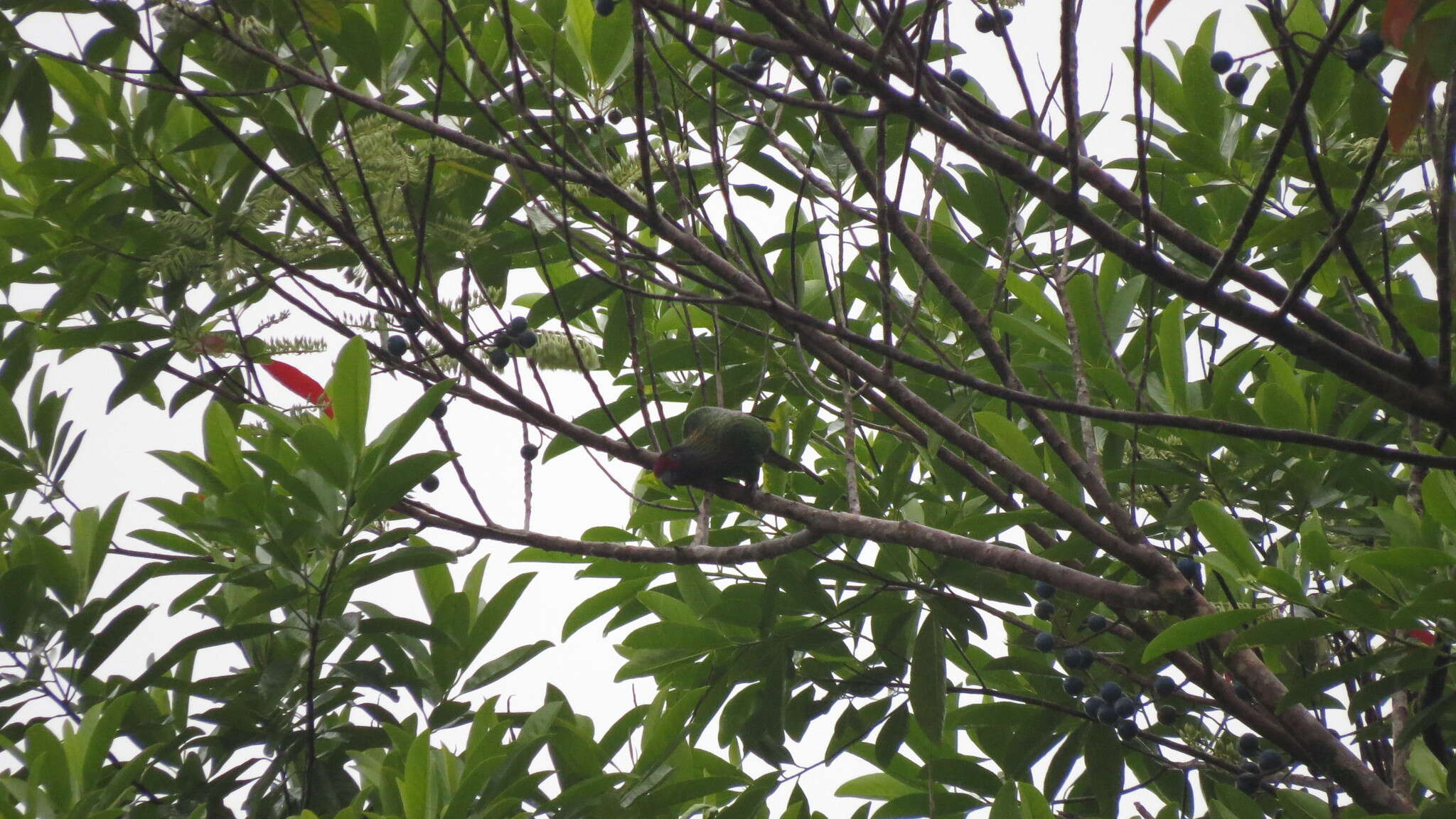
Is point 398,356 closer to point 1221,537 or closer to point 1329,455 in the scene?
point 1221,537

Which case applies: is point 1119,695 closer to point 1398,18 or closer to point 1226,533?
point 1226,533

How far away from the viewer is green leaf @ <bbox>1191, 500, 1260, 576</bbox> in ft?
6.27

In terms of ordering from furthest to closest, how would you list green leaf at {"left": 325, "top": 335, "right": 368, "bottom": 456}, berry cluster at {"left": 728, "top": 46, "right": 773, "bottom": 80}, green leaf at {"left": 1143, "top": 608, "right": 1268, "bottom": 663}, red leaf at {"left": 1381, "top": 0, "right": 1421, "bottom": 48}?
berry cluster at {"left": 728, "top": 46, "right": 773, "bottom": 80} → green leaf at {"left": 325, "top": 335, "right": 368, "bottom": 456} → green leaf at {"left": 1143, "top": 608, "right": 1268, "bottom": 663} → red leaf at {"left": 1381, "top": 0, "right": 1421, "bottom": 48}

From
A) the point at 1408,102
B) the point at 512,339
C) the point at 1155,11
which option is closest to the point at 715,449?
the point at 512,339

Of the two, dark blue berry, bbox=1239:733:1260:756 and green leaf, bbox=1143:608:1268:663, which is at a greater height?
green leaf, bbox=1143:608:1268:663

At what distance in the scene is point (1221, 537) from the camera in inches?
75.9

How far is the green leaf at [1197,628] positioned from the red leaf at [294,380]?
1.81m

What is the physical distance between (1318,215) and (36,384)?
2.70 meters

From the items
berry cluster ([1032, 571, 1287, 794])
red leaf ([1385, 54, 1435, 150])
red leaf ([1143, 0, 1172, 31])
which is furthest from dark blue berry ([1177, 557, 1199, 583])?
red leaf ([1143, 0, 1172, 31])

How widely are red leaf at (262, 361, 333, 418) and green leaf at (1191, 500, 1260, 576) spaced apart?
1843 millimetres

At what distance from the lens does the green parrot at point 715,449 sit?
2.23 m

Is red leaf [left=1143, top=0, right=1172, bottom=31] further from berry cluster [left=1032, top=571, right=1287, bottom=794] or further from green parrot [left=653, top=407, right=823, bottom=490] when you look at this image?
berry cluster [left=1032, top=571, right=1287, bottom=794]

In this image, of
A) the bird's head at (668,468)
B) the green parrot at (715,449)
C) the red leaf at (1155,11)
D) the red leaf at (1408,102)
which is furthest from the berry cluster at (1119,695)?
the red leaf at (1155,11)

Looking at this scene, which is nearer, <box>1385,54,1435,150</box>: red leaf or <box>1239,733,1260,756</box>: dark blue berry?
<box>1385,54,1435,150</box>: red leaf
